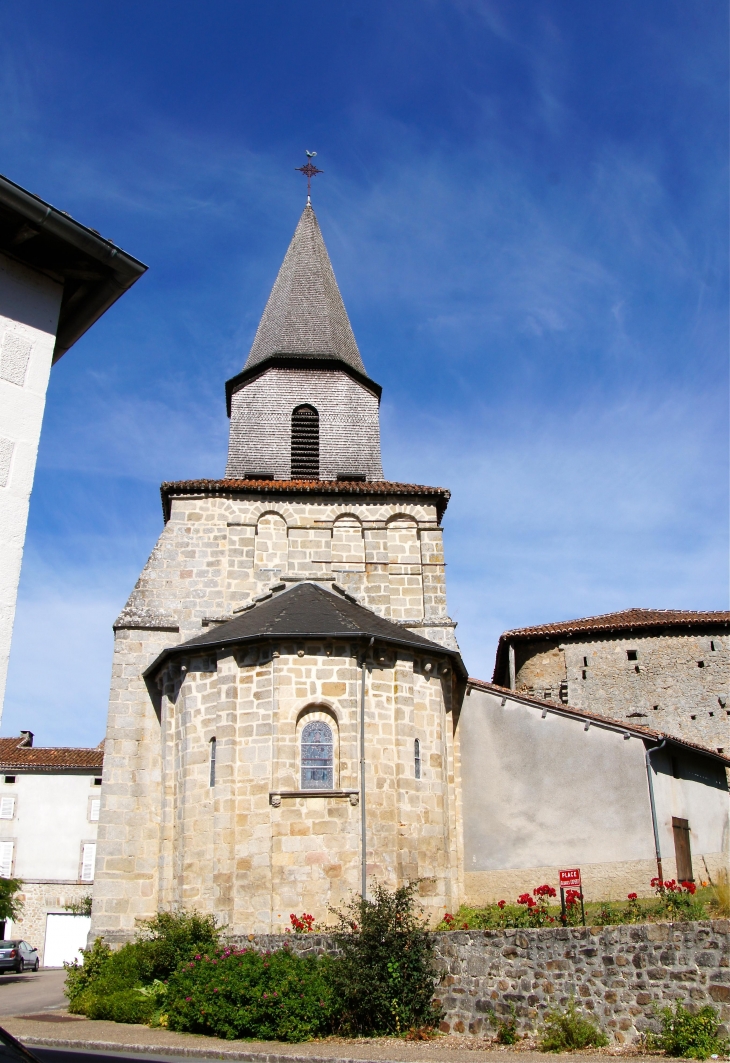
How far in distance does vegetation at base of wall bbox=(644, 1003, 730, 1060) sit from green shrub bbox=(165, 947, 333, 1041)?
373 centimetres

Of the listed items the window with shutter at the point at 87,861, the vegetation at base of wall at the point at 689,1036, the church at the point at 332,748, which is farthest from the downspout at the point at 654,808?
the window with shutter at the point at 87,861

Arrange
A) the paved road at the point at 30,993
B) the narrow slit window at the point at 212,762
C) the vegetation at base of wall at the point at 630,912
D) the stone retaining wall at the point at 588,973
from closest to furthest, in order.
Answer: the stone retaining wall at the point at 588,973 → the vegetation at base of wall at the point at 630,912 → the narrow slit window at the point at 212,762 → the paved road at the point at 30,993

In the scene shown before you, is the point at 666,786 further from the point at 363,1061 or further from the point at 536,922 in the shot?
the point at 363,1061

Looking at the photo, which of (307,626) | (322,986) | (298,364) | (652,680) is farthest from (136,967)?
(652,680)

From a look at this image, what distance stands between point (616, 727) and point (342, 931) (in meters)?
6.64

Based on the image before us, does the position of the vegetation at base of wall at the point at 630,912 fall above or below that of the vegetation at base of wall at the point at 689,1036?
above

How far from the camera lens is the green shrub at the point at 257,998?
32.2 ft

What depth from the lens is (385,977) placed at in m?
9.77

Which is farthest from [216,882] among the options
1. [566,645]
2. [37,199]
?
[566,645]

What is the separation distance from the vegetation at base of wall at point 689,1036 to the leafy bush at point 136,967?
5961mm

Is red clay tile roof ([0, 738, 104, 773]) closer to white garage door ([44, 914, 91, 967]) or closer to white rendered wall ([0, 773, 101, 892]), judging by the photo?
white rendered wall ([0, 773, 101, 892])

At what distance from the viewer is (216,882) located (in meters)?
13.0

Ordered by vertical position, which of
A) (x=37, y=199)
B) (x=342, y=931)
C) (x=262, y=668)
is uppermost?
(x=37, y=199)

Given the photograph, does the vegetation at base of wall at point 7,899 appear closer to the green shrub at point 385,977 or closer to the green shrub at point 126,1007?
the green shrub at point 126,1007
